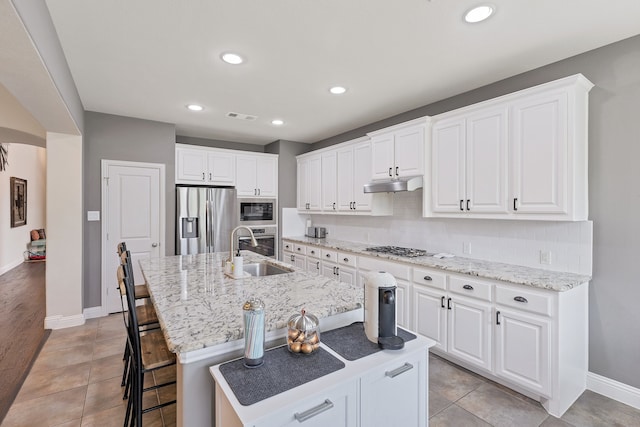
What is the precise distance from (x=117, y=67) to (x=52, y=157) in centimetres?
162

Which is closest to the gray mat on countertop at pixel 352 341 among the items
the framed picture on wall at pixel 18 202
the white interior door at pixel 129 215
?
the white interior door at pixel 129 215

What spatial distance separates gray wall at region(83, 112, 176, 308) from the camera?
3.91 m

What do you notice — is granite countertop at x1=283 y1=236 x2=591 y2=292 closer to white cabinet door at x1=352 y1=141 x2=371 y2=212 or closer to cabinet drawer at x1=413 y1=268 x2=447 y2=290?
cabinet drawer at x1=413 y1=268 x2=447 y2=290

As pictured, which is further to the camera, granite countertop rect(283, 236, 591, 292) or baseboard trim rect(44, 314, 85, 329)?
baseboard trim rect(44, 314, 85, 329)

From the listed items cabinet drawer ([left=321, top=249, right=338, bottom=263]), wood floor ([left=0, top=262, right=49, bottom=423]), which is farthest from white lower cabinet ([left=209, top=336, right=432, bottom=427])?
cabinet drawer ([left=321, top=249, right=338, bottom=263])

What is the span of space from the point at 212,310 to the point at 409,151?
104 inches

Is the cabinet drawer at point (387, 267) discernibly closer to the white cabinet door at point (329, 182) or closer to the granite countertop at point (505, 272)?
the granite countertop at point (505, 272)

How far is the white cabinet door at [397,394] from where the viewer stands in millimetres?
1251

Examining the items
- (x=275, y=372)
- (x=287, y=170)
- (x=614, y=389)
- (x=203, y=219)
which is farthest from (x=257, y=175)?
(x=614, y=389)

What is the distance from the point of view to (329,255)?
13.9 feet

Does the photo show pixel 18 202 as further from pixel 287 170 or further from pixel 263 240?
pixel 287 170

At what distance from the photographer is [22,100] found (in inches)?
94.2

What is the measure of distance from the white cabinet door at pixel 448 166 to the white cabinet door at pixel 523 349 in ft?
3.51

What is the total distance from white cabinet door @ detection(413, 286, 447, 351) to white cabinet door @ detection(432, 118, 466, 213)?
0.84 meters
